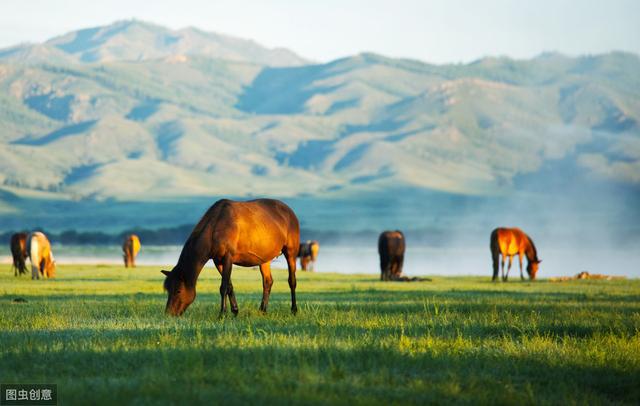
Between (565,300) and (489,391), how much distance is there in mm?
16692

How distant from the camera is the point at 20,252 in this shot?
4281 centimetres

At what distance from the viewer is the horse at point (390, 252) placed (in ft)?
145

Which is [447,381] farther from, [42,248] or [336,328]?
[42,248]

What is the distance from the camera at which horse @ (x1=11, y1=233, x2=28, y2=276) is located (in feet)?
140

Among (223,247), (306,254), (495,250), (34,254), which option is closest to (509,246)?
(495,250)

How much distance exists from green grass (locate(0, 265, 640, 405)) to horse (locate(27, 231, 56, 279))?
20.4m

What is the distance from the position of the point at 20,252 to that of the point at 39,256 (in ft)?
10.6

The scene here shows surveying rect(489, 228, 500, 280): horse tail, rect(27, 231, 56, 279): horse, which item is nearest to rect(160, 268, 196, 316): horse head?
rect(27, 231, 56, 279): horse

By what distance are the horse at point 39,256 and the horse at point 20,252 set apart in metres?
1.32

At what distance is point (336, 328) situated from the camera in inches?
642

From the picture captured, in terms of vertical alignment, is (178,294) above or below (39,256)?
below

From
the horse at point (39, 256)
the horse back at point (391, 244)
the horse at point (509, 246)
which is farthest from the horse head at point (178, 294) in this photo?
the horse at point (509, 246)

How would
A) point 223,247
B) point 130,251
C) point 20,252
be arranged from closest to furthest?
1. point 223,247
2. point 20,252
3. point 130,251

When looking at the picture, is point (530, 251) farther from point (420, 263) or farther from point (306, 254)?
point (420, 263)
